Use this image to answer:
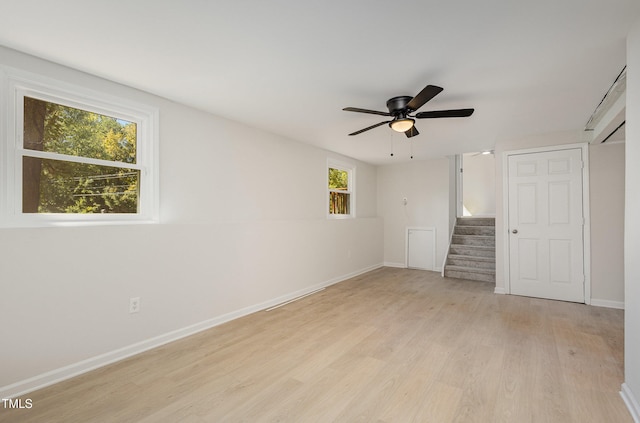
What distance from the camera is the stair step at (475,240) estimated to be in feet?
20.2

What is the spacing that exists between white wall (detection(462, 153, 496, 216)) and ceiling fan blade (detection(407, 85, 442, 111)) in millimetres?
6470

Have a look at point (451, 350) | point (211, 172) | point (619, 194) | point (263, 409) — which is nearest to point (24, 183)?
point (211, 172)

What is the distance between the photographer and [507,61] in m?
2.25

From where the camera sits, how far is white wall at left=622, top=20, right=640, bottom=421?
1.81m

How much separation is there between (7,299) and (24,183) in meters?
0.83

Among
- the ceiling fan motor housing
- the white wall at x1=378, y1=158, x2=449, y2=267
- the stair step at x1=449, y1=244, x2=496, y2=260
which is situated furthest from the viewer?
the white wall at x1=378, y1=158, x2=449, y2=267

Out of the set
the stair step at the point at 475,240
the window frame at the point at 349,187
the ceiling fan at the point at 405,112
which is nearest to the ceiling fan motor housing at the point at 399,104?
the ceiling fan at the point at 405,112

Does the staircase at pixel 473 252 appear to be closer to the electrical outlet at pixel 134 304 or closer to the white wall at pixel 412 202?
the white wall at pixel 412 202

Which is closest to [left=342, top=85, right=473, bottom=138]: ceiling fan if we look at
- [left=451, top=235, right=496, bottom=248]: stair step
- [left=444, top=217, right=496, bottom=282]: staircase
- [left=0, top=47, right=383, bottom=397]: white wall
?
[left=0, top=47, right=383, bottom=397]: white wall

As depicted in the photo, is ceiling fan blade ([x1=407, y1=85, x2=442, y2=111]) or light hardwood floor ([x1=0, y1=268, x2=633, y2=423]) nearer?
light hardwood floor ([x1=0, y1=268, x2=633, y2=423])

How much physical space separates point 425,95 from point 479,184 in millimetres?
6812

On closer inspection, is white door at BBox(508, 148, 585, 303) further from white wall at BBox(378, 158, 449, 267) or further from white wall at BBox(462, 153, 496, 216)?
white wall at BBox(462, 153, 496, 216)

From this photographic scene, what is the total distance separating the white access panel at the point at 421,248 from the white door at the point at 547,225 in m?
1.93

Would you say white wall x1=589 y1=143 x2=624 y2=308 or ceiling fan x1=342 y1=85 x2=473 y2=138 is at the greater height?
ceiling fan x1=342 y1=85 x2=473 y2=138
